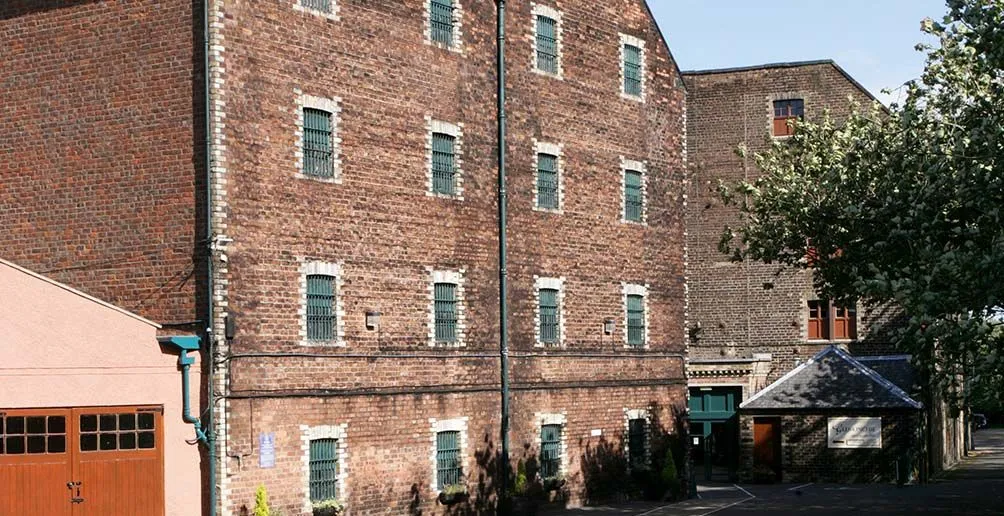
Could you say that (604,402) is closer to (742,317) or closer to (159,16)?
(159,16)

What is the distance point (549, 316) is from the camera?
3816cm

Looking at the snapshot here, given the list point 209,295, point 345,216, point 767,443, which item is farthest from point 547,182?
point 767,443

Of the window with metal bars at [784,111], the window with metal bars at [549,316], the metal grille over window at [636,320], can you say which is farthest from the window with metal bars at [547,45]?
the window with metal bars at [784,111]

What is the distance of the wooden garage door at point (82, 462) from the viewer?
27.2 m

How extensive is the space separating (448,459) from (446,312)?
3185 mm

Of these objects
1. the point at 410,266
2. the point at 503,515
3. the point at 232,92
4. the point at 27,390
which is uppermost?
the point at 232,92

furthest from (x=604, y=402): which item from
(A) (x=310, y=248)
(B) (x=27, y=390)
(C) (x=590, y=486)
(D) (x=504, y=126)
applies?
(B) (x=27, y=390)

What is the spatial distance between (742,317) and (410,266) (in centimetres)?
2719

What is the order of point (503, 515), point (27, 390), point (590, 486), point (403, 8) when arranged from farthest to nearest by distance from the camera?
point (590, 486)
point (503, 515)
point (403, 8)
point (27, 390)

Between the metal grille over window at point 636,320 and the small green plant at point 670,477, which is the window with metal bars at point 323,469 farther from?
the small green plant at point 670,477

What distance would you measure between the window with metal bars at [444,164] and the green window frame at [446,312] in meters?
2.09

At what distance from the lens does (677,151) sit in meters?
42.9

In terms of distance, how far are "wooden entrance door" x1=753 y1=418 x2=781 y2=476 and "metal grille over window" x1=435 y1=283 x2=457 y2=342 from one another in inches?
717

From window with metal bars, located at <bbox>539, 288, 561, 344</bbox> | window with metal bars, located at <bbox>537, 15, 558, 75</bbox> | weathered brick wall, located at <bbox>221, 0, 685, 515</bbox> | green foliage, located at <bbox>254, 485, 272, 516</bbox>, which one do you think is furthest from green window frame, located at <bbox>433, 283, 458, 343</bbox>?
green foliage, located at <bbox>254, 485, 272, 516</bbox>
